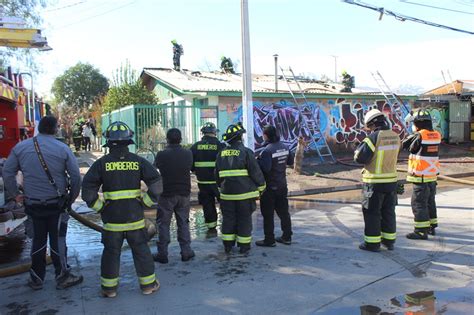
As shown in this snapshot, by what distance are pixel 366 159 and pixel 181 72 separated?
16.7m

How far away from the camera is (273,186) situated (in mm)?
6457

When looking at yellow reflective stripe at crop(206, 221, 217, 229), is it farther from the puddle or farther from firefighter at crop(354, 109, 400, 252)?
the puddle

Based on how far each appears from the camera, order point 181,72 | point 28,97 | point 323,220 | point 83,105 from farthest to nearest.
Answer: point 83,105, point 181,72, point 28,97, point 323,220

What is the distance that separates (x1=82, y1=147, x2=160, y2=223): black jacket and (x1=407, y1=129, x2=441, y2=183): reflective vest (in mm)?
4144

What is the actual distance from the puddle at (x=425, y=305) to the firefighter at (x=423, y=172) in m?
2.10

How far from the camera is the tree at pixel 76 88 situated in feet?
139

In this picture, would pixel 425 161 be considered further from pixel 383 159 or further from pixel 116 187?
pixel 116 187

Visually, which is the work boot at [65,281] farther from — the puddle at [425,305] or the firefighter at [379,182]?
the firefighter at [379,182]

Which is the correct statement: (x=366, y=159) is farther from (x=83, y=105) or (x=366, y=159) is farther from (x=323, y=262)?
(x=83, y=105)

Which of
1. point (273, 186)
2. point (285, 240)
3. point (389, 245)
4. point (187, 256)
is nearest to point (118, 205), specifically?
point (187, 256)

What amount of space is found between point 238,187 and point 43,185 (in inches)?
93.8

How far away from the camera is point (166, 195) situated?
19.1ft

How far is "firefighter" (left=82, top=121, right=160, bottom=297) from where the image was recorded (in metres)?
4.58

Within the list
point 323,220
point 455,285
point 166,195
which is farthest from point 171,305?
point 323,220
